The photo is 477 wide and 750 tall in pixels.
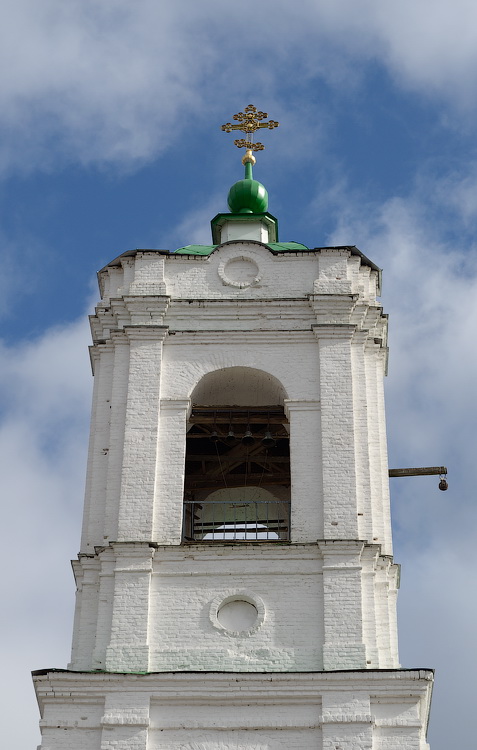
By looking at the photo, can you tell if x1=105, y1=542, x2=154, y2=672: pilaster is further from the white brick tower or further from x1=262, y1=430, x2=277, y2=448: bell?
x1=262, y1=430, x2=277, y2=448: bell

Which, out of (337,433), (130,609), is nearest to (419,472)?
(337,433)

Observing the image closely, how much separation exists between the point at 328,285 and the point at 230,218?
329 centimetres

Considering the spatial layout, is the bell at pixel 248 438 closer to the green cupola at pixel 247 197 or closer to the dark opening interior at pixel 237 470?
the dark opening interior at pixel 237 470

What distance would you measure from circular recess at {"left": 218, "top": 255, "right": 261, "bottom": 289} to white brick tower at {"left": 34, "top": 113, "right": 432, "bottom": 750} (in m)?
0.03

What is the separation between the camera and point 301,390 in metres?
21.8

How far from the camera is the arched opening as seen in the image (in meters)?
22.6

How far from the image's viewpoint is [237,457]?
924 inches

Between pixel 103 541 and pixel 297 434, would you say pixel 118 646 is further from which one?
pixel 297 434

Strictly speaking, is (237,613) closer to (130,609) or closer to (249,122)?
(130,609)

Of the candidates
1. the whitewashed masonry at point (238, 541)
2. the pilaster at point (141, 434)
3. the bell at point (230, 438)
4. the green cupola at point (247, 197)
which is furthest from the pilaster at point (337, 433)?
the green cupola at point (247, 197)

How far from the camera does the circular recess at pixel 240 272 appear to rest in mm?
23109

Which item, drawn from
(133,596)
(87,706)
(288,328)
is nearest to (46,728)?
(87,706)

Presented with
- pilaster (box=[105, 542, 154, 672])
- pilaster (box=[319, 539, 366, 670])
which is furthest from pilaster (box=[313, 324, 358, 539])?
pilaster (box=[105, 542, 154, 672])

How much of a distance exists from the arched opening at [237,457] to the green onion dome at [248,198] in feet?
13.3
